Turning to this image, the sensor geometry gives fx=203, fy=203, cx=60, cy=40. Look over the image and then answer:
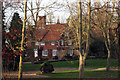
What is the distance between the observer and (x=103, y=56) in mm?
50156

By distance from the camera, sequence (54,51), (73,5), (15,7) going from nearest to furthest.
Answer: (73,5)
(15,7)
(54,51)

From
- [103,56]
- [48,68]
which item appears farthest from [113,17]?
[103,56]

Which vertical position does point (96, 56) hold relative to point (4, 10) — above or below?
below

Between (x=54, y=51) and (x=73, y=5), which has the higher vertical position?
(x=73, y=5)

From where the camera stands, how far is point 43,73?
23.7 meters

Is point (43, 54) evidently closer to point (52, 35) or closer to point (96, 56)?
point (52, 35)

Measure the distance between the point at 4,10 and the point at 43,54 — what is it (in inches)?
1206

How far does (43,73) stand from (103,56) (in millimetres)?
29366

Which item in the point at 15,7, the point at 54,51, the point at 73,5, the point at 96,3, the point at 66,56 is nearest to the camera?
the point at 73,5

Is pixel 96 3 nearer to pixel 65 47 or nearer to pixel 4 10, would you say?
pixel 4 10

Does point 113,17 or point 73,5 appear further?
point 113,17

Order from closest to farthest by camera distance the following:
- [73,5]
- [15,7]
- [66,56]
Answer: [73,5] → [15,7] → [66,56]

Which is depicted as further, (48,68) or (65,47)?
(65,47)

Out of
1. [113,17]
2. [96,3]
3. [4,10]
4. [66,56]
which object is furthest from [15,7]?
[66,56]
